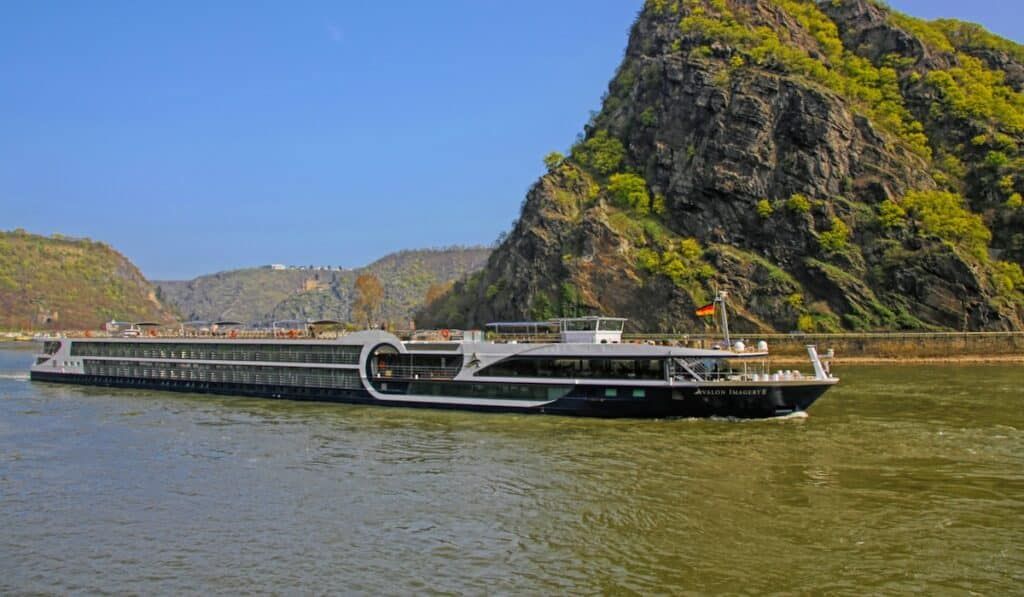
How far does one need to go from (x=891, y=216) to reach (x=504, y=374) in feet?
221

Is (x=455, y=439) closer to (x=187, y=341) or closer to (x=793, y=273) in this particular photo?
(x=187, y=341)

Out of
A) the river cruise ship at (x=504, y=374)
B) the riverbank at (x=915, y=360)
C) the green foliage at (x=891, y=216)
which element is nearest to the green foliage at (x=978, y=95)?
the green foliage at (x=891, y=216)

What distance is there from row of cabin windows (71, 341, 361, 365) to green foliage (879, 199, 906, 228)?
6973 cm

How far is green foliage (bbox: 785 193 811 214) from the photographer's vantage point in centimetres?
9319

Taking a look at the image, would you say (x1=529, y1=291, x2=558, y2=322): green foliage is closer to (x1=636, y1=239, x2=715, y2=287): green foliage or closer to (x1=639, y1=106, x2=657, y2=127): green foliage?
(x1=636, y1=239, x2=715, y2=287): green foliage

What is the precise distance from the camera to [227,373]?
57.1 m

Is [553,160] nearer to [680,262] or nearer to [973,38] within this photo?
[680,262]

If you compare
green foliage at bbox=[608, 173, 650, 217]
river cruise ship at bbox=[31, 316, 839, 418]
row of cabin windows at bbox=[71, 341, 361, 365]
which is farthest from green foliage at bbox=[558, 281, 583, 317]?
row of cabin windows at bbox=[71, 341, 361, 365]

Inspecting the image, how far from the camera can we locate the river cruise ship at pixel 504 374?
3959 cm

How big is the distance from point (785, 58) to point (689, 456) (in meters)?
85.9

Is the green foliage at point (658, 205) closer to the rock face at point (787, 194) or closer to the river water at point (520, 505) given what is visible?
the rock face at point (787, 194)

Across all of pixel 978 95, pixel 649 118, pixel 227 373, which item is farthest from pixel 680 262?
pixel 227 373

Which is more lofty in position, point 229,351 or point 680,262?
point 680,262

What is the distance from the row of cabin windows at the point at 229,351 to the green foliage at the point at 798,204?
208 feet
